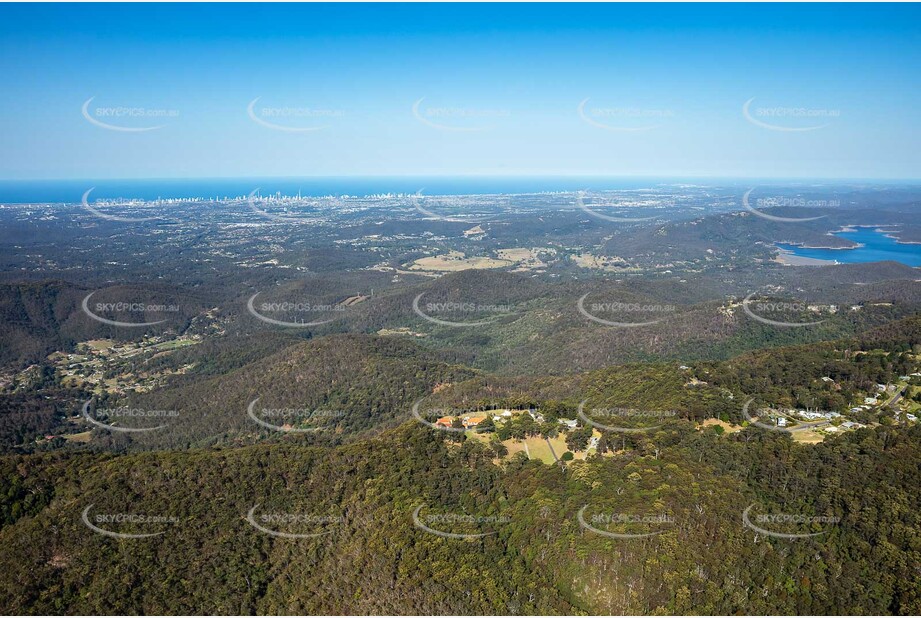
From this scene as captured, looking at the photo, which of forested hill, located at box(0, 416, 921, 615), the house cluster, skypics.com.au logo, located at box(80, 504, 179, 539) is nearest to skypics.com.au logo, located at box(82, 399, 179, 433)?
forested hill, located at box(0, 416, 921, 615)

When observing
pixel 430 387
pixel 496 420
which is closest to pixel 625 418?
pixel 496 420

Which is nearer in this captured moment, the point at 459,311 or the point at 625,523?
the point at 625,523

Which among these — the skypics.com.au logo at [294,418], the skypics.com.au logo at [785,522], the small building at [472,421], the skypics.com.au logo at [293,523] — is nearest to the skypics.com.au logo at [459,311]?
the skypics.com.au logo at [294,418]

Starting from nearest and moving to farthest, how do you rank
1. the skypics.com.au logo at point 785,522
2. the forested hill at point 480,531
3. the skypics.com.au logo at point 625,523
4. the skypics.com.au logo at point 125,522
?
the forested hill at point 480,531, the skypics.com.au logo at point 625,523, the skypics.com.au logo at point 785,522, the skypics.com.au logo at point 125,522

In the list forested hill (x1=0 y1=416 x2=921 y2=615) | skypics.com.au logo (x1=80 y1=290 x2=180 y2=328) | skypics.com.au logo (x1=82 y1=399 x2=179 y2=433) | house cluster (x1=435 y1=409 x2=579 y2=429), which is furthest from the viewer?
skypics.com.au logo (x1=80 y1=290 x2=180 y2=328)

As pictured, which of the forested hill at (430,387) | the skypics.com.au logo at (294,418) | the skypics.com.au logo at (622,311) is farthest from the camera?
the skypics.com.au logo at (622,311)

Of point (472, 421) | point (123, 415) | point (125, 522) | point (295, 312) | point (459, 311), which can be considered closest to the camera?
point (125, 522)

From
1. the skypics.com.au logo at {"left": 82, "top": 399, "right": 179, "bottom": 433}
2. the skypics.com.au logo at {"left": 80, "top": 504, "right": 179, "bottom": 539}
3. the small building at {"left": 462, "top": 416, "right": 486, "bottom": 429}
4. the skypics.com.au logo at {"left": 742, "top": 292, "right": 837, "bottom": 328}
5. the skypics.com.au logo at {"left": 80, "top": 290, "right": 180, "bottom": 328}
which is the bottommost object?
the skypics.com.au logo at {"left": 82, "top": 399, "right": 179, "bottom": 433}

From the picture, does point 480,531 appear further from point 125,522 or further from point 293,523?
point 125,522

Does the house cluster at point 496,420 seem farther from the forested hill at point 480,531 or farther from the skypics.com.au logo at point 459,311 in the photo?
the skypics.com.au logo at point 459,311

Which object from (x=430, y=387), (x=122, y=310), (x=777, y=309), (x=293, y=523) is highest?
(x=777, y=309)

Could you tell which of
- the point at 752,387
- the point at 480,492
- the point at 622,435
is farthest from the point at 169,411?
the point at 752,387

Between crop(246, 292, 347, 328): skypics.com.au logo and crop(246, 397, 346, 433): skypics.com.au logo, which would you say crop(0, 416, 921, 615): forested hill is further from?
crop(246, 292, 347, 328): skypics.com.au logo
